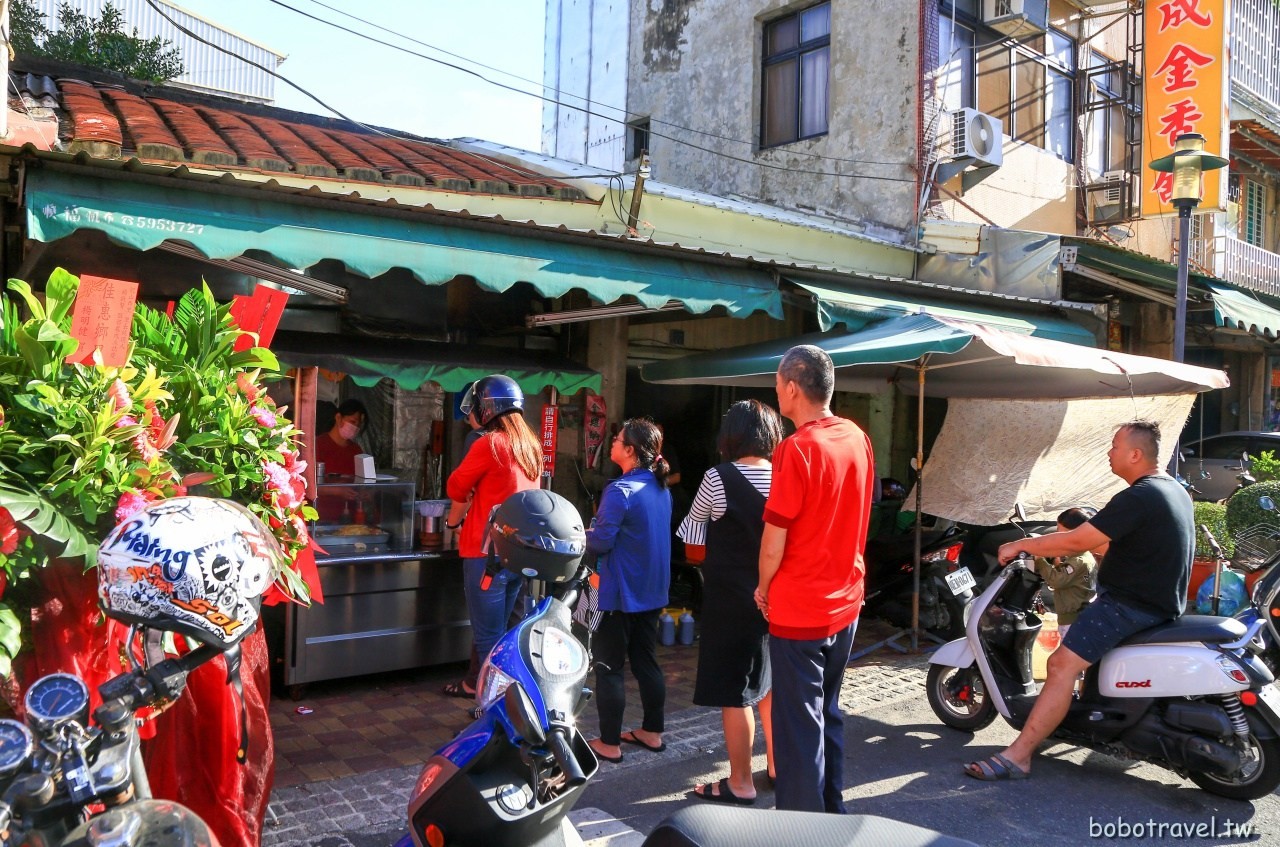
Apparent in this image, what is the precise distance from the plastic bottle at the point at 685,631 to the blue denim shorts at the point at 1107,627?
353cm

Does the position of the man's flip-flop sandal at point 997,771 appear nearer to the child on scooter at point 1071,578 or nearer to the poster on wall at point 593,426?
the child on scooter at point 1071,578

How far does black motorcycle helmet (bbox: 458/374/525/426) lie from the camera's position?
550cm

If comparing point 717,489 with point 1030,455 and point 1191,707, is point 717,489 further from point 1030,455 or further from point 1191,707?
point 1030,455

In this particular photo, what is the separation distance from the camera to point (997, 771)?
4.70 metres

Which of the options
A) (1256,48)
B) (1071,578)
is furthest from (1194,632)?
(1256,48)

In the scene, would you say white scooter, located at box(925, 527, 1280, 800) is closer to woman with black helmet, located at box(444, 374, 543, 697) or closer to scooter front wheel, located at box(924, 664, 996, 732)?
scooter front wheel, located at box(924, 664, 996, 732)

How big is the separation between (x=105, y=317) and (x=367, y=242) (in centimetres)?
246

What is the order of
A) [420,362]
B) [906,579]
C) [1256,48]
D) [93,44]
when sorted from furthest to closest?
[1256,48] < [93,44] < [906,579] < [420,362]

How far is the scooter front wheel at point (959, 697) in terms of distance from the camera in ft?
17.7

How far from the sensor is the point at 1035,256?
10664mm

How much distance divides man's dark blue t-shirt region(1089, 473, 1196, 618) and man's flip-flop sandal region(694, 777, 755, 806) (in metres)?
2.05

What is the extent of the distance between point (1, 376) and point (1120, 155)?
14.8 meters

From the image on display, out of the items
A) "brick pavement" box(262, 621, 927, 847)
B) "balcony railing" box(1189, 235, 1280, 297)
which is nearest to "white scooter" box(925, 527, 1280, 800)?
"brick pavement" box(262, 621, 927, 847)

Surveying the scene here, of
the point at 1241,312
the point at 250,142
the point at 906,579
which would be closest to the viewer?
the point at 250,142
